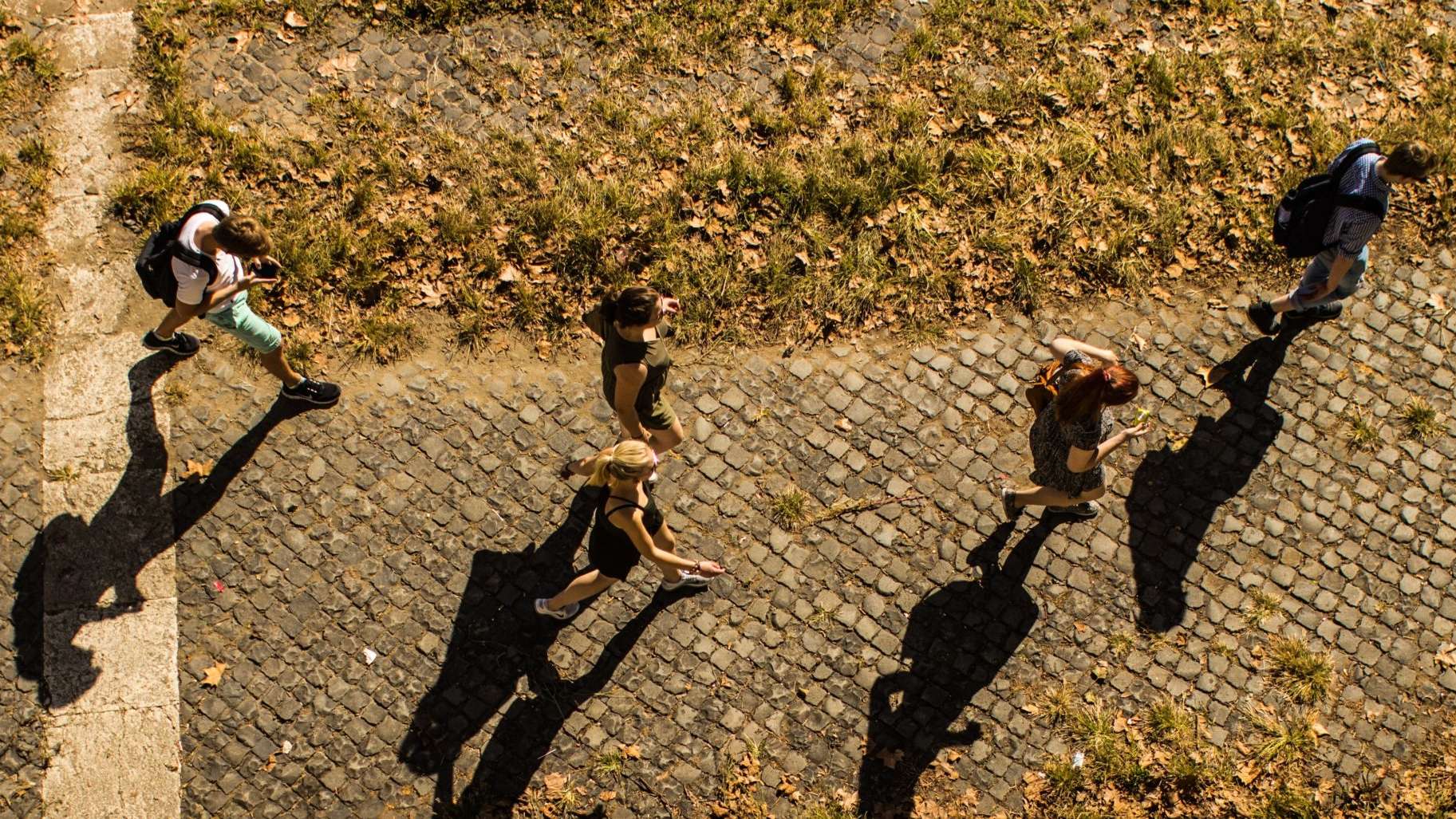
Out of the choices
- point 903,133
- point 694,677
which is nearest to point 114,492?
point 694,677

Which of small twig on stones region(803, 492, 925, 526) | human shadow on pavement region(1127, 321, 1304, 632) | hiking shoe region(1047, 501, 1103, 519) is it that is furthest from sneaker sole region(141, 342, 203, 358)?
human shadow on pavement region(1127, 321, 1304, 632)

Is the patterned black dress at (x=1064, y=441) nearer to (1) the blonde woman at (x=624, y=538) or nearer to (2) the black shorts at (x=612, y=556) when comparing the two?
(1) the blonde woman at (x=624, y=538)

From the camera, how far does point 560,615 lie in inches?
247

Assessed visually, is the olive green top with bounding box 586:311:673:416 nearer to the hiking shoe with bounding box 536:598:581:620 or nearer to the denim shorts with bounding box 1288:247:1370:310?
the hiking shoe with bounding box 536:598:581:620

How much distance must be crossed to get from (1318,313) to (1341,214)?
109 centimetres

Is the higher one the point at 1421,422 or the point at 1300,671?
the point at 1421,422

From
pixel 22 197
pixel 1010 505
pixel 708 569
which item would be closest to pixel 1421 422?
pixel 1010 505

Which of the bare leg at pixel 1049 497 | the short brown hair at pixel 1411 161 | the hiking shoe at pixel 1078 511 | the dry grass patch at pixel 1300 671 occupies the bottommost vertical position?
the dry grass patch at pixel 1300 671

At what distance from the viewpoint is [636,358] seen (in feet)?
18.4

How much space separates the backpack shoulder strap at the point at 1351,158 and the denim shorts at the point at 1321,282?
582mm

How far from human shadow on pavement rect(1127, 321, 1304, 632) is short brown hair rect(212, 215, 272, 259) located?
5.84 m

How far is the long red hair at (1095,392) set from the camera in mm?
5352

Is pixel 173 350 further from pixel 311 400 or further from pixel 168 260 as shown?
pixel 168 260

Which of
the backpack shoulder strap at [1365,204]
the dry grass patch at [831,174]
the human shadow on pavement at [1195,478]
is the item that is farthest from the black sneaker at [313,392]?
the backpack shoulder strap at [1365,204]
